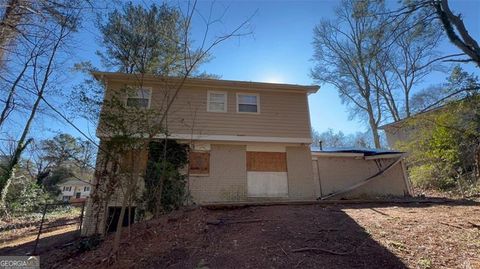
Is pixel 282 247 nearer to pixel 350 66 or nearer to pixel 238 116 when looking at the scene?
pixel 238 116

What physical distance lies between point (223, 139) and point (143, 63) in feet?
12.8

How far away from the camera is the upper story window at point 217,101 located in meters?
10.2

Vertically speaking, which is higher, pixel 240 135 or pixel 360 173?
pixel 240 135

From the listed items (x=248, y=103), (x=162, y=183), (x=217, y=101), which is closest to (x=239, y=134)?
(x=248, y=103)

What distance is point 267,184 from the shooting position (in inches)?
384

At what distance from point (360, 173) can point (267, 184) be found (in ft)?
16.0

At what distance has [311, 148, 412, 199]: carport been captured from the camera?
11.4 m

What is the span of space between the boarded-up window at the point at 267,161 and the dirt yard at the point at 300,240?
2712 millimetres

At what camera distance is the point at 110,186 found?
Result: 267 inches

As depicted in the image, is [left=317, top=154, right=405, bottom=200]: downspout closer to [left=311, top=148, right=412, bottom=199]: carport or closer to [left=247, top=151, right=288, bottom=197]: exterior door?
[left=311, top=148, right=412, bottom=199]: carport

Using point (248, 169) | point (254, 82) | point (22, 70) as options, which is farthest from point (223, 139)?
point (22, 70)

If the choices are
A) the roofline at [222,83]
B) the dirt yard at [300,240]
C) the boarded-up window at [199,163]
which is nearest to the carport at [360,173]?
the roofline at [222,83]

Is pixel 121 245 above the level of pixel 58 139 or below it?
below

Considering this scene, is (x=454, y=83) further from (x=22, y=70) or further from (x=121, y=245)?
(x=22, y=70)
